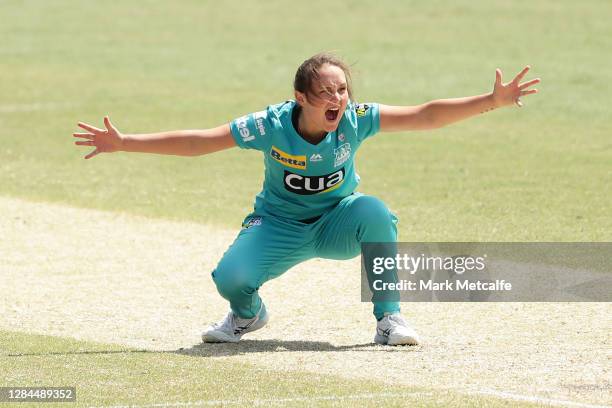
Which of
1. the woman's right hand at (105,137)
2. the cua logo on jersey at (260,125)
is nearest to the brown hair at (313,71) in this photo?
the cua logo on jersey at (260,125)

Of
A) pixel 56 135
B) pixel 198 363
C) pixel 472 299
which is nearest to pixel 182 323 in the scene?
pixel 198 363

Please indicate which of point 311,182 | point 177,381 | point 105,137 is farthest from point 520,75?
point 177,381

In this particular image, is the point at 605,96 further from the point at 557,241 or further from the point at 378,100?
the point at 557,241

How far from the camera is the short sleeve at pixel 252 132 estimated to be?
834 centimetres

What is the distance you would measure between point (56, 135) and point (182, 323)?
976 cm

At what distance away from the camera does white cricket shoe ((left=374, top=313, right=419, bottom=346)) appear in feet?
27.0

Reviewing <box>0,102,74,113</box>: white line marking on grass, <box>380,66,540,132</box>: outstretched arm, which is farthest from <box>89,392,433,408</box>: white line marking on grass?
<box>0,102,74,113</box>: white line marking on grass

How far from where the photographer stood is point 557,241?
11727mm

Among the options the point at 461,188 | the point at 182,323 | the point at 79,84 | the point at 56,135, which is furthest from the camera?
the point at 79,84

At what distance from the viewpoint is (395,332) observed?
826 cm

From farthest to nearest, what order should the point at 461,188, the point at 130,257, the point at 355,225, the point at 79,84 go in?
the point at 79,84
the point at 461,188
the point at 130,257
the point at 355,225

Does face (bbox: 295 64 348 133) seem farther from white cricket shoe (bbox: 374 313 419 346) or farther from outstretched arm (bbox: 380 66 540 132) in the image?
white cricket shoe (bbox: 374 313 419 346)

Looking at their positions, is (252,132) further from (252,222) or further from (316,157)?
(252,222)

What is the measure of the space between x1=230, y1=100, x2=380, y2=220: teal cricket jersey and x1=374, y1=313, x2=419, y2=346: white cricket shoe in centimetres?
86
